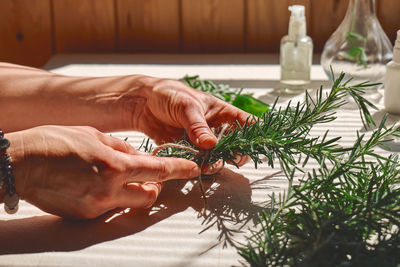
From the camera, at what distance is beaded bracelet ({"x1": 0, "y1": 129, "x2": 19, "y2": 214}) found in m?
0.63

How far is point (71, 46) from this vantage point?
1.80 meters

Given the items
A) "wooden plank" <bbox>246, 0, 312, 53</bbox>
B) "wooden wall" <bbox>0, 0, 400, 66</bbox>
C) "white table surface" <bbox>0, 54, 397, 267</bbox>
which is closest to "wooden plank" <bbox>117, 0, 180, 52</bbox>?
"wooden wall" <bbox>0, 0, 400, 66</bbox>

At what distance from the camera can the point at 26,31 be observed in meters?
1.84

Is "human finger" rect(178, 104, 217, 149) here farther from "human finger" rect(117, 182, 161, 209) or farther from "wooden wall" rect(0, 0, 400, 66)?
"wooden wall" rect(0, 0, 400, 66)

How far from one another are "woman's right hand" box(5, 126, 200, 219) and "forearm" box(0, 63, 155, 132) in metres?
0.29

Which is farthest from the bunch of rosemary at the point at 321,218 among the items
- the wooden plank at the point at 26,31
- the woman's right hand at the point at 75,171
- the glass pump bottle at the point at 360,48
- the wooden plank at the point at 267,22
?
the wooden plank at the point at 26,31

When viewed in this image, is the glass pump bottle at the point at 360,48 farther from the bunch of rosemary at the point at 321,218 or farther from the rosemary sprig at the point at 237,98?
the bunch of rosemary at the point at 321,218

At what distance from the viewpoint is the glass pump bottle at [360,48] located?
1176 millimetres

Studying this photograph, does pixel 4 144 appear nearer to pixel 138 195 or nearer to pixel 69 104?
pixel 138 195

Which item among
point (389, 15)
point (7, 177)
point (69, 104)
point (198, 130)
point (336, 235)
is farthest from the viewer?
point (389, 15)

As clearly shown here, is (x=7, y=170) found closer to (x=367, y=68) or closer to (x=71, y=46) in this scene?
(x=367, y=68)

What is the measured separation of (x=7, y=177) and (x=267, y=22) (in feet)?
4.01

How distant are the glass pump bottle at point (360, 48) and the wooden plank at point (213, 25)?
0.55m

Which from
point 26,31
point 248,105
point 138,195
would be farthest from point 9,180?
point 26,31
